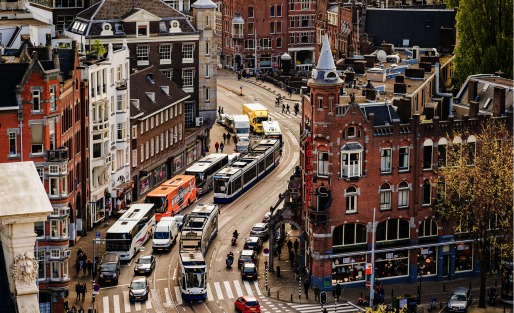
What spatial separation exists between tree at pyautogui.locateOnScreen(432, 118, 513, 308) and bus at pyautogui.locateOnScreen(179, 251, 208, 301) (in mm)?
26888

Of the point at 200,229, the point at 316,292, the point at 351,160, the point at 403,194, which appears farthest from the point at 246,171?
the point at 316,292

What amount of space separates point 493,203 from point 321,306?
2053 cm

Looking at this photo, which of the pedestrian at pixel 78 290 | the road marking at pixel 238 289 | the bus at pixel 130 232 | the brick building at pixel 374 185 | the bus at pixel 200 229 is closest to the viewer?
the pedestrian at pixel 78 290

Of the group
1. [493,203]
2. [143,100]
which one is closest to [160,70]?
[143,100]

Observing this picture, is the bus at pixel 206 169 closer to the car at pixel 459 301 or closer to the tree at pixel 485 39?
the tree at pixel 485 39

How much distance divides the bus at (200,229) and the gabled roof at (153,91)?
2167cm

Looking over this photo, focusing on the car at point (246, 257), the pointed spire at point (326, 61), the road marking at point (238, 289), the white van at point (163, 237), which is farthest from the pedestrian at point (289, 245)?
the pointed spire at point (326, 61)

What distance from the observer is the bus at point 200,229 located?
452 ft

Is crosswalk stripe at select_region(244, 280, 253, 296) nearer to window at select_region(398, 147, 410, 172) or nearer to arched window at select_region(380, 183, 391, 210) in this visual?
arched window at select_region(380, 183, 391, 210)

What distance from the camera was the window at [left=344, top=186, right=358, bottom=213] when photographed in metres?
134

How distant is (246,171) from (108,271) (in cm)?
4329

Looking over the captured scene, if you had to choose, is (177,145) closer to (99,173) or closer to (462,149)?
(99,173)

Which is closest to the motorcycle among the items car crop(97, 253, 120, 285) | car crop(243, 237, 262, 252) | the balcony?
car crop(243, 237, 262, 252)

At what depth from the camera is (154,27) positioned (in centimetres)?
19688
